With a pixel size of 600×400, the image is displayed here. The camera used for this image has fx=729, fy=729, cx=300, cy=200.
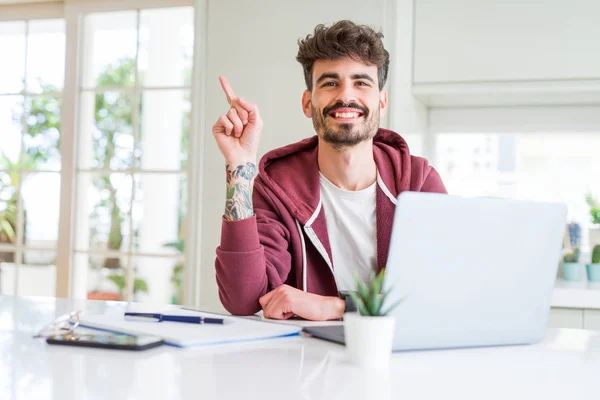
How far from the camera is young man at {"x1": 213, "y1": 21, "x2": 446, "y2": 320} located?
1.93 m

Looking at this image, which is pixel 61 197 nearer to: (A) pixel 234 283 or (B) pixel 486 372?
(A) pixel 234 283

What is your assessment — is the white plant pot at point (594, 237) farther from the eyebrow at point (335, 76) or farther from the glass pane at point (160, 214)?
the glass pane at point (160, 214)

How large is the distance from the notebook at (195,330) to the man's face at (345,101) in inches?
33.2

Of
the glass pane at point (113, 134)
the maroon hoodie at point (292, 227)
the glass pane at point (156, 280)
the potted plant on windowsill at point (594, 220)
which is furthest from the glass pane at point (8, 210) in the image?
the potted plant on windowsill at point (594, 220)

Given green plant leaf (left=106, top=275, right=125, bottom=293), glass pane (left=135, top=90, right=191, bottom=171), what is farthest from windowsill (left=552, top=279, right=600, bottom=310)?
glass pane (left=135, top=90, right=191, bottom=171)

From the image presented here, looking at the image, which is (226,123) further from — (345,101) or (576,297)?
(576,297)

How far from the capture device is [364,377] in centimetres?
93

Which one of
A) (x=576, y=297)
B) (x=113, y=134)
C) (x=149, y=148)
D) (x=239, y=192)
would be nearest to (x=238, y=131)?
(x=239, y=192)

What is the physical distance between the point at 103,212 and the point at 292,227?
464 centimetres

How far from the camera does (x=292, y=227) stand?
1949 millimetres

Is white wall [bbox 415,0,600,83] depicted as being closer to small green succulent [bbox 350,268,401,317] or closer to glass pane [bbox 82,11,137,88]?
glass pane [bbox 82,11,137,88]

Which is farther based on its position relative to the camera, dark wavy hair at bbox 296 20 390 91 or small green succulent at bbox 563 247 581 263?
small green succulent at bbox 563 247 581 263

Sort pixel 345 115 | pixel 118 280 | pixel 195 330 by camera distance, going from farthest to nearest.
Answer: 1. pixel 118 280
2. pixel 345 115
3. pixel 195 330

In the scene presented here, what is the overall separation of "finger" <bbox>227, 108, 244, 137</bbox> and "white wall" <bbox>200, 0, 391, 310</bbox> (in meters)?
1.42
